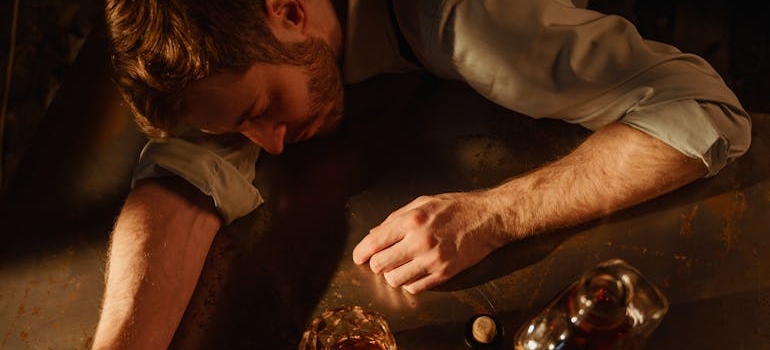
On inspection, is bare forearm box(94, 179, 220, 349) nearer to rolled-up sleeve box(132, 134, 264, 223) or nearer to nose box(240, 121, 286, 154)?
rolled-up sleeve box(132, 134, 264, 223)

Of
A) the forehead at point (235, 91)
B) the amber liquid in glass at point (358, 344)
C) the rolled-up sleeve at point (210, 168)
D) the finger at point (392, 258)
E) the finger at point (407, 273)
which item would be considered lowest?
the amber liquid in glass at point (358, 344)

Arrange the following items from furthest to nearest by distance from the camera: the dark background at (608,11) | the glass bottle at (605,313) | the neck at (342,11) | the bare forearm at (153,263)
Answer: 1. the dark background at (608,11)
2. the neck at (342,11)
3. the bare forearm at (153,263)
4. the glass bottle at (605,313)

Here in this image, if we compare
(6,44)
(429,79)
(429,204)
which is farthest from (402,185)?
(6,44)

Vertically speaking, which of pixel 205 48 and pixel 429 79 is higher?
pixel 205 48

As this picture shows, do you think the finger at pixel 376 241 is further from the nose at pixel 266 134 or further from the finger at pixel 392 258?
the nose at pixel 266 134

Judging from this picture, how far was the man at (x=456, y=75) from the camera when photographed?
0.89 metres

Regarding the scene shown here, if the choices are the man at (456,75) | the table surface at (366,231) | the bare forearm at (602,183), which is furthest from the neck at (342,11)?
the bare forearm at (602,183)

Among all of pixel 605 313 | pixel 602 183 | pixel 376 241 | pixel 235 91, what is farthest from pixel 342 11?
pixel 605 313

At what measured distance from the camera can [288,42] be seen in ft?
2.94

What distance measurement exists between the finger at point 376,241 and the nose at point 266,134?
0.19 meters

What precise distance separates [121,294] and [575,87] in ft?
2.27

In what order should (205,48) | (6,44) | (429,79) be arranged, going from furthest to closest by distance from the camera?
(6,44), (429,79), (205,48)

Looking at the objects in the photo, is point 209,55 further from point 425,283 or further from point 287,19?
point 425,283

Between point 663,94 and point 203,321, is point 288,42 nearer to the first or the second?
point 203,321
